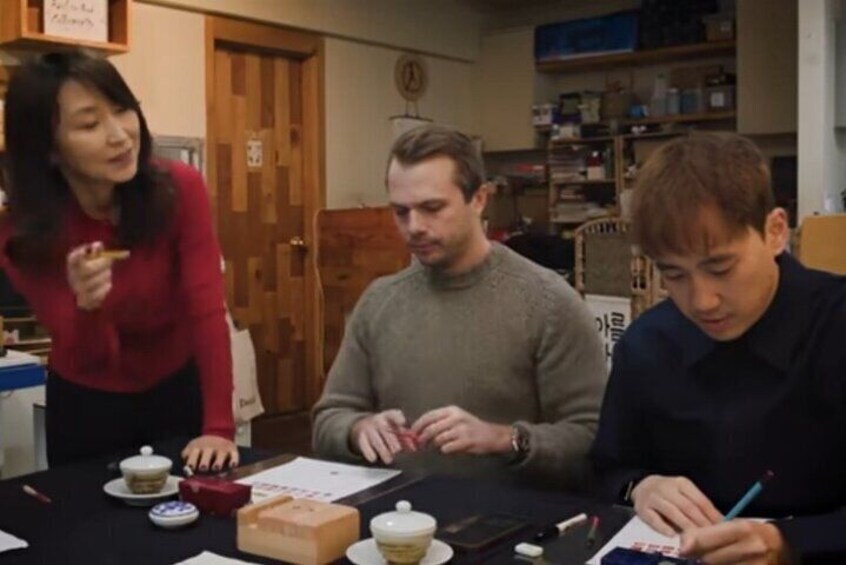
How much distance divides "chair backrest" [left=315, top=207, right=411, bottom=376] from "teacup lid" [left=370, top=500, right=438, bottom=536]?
11.7 feet

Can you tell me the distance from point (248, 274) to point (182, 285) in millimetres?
3366

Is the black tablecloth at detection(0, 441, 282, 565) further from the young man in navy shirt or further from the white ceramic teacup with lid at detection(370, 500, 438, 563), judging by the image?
the young man in navy shirt

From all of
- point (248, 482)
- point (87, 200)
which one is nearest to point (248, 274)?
point (87, 200)

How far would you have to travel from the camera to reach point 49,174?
6.02 ft

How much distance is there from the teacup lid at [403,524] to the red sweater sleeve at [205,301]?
69 cm

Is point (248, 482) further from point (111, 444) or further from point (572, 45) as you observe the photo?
point (572, 45)

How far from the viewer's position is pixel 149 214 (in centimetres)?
182

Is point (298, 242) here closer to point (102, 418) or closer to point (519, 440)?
point (102, 418)

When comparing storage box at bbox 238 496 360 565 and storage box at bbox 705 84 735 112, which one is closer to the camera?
storage box at bbox 238 496 360 565

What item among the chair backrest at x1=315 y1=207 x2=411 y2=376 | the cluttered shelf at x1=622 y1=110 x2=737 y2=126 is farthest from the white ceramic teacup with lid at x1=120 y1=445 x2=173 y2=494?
the cluttered shelf at x1=622 y1=110 x2=737 y2=126

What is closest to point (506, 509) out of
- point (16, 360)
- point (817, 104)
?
point (16, 360)

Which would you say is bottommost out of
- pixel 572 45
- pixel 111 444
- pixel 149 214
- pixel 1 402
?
pixel 1 402

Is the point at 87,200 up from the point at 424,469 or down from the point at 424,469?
up

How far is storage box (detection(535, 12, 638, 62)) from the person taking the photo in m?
6.25
